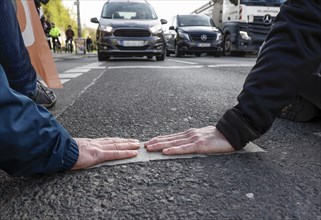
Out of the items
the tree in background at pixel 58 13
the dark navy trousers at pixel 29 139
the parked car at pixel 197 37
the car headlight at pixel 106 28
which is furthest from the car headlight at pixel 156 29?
the tree in background at pixel 58 13

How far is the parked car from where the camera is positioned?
12.1m

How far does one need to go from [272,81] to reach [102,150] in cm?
68

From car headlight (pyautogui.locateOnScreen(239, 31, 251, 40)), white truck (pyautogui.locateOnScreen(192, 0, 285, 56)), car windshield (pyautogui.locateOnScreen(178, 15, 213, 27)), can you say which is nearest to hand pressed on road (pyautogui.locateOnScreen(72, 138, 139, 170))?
white truck (pyautogui.locateOnScreen(192, 0, 285, 56))


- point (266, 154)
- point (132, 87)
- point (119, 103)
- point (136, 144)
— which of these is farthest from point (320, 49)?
point (132, 87)

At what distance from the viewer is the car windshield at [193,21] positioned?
12992 millimetres

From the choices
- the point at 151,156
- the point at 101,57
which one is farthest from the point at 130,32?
the point at 151,156

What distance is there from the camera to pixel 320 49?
1.35 m

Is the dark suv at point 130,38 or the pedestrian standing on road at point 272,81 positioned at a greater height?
the pedestrian standing on road at point 272,81

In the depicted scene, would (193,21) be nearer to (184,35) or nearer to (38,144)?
(184,35)

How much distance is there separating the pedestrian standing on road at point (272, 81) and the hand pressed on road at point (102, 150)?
10cm

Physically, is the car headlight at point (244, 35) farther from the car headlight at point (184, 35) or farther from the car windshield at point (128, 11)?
the car windshield at point (128, 11)

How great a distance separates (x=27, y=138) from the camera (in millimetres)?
1021

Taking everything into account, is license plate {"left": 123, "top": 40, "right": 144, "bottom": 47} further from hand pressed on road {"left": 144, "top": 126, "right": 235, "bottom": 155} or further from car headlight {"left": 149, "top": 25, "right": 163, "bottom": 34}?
hand pressed on road {"left": 144, "top": 126, "right": 235, "bottom": 155}

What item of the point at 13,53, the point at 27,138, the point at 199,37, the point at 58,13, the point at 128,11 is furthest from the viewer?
the point at 58,13
